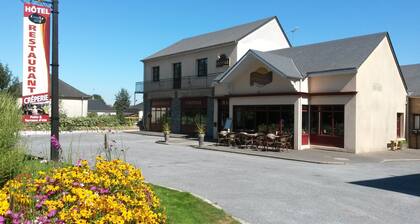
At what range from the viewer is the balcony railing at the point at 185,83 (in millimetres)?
30953

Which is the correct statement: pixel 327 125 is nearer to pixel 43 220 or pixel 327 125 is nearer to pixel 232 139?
pixel 232 139

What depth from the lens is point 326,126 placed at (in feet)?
73.6

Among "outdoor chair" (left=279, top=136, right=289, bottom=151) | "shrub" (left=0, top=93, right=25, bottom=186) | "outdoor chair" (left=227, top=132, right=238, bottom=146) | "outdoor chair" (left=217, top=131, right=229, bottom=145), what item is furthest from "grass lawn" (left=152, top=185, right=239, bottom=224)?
"outdoor chair" (left=217, top=131, right=229, bottom=145)

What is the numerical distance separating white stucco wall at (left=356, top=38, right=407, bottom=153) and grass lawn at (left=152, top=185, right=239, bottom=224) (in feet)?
49.8

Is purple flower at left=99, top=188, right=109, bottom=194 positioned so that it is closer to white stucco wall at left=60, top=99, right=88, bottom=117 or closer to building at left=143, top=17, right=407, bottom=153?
building at left=143, top=17, right=407, bottom=153

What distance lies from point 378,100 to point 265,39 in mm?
11405

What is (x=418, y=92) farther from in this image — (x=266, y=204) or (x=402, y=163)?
(x=266, y=204)

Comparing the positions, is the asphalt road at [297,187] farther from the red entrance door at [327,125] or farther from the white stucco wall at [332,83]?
the white stucco wall at [332,83]

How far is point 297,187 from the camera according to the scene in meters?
10.6

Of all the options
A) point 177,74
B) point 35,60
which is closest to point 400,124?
point 177,74

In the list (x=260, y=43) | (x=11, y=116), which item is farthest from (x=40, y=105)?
(x=260, y=43)

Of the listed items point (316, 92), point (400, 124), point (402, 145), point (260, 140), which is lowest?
point (402, 145)

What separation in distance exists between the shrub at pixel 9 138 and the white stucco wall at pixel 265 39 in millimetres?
21705

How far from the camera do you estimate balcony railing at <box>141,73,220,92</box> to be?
31.0 meters
